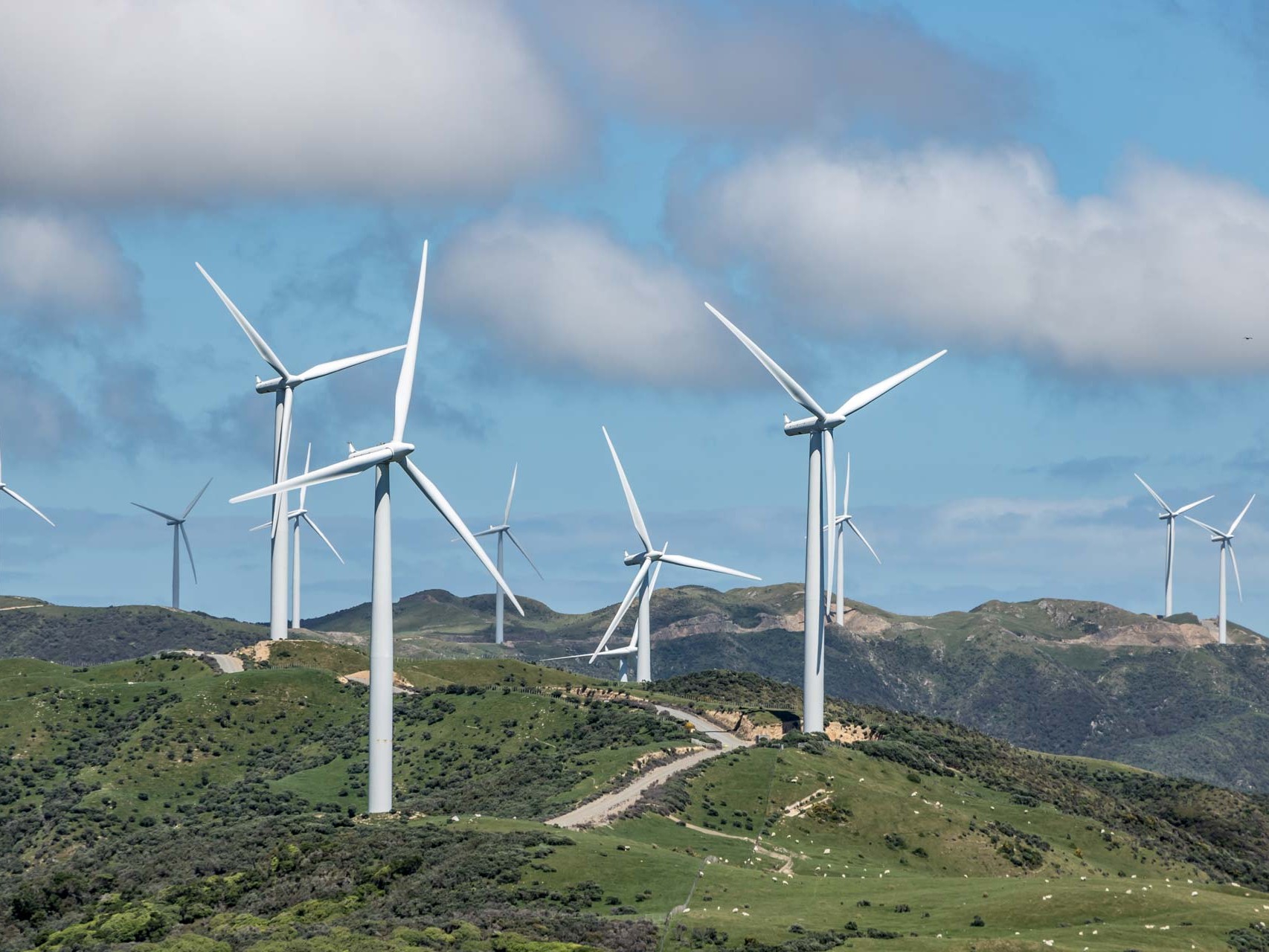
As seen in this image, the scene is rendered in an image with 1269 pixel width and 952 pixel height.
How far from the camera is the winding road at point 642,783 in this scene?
4333 inches

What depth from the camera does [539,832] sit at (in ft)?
320

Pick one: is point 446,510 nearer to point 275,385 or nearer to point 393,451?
point 393,451

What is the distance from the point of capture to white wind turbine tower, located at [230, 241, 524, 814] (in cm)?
10238

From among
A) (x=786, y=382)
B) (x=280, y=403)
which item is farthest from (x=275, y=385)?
(x=786, y=382)

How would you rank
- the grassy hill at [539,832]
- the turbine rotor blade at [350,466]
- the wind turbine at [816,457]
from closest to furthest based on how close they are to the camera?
1. the grassy hill at [539,832]
2. the turbine rotor blade at [350,466]
3. the wind turbine at [816,457]

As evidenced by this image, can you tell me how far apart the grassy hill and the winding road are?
2.05m

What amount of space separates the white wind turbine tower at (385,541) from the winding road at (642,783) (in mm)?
11749

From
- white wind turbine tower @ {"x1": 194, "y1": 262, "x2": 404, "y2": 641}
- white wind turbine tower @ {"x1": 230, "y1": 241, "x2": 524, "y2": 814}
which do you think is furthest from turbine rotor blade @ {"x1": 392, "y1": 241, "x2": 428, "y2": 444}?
white wind turbine tower @ {"x1": 194, "y1": 262, "x2": 404, "y2": 641}

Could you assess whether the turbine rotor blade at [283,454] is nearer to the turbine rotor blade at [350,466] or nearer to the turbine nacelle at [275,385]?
the turbine nacelle at [275,385]

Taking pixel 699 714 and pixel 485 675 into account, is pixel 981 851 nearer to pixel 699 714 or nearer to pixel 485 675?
pixel 699 714

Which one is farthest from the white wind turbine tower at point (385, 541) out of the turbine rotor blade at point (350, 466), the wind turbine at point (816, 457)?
the wind turbine at point (816, 457)

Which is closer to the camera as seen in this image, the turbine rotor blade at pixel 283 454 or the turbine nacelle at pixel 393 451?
the turbine nacelle at pixel 393 451

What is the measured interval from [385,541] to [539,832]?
19882 millimetres

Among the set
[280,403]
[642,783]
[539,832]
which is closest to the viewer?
[539,832]
